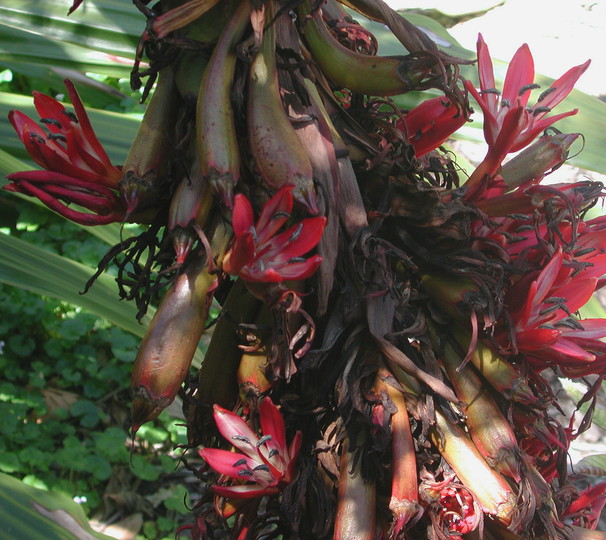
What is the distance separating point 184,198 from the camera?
53 cm

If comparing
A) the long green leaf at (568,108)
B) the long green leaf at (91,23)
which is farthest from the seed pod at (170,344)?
the long green leaf at (91,23)

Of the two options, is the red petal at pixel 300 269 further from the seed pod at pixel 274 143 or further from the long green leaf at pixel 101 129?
the long green leaf at pixel 101 129

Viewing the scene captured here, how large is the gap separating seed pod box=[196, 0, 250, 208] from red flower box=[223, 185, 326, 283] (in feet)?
0.09

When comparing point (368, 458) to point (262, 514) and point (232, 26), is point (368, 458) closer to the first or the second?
point (262, 514)

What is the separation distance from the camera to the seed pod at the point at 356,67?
1.87 ft

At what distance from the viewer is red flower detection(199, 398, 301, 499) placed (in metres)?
0.55

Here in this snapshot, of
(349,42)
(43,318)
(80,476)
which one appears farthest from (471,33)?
(349,42)

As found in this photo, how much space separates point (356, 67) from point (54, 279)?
76cm

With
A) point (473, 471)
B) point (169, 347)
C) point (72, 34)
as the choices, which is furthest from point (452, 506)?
point (72, 34)

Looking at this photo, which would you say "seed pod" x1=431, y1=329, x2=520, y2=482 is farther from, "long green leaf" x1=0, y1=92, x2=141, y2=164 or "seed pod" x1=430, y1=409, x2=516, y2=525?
"long green leaf" x1=0, y1=92, x2=141, y2=164

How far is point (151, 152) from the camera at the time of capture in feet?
1.80

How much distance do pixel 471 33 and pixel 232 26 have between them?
258cm

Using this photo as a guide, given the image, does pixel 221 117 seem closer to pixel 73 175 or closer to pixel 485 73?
pixel 73 175

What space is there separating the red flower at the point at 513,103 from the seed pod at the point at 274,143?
0.62 feet
